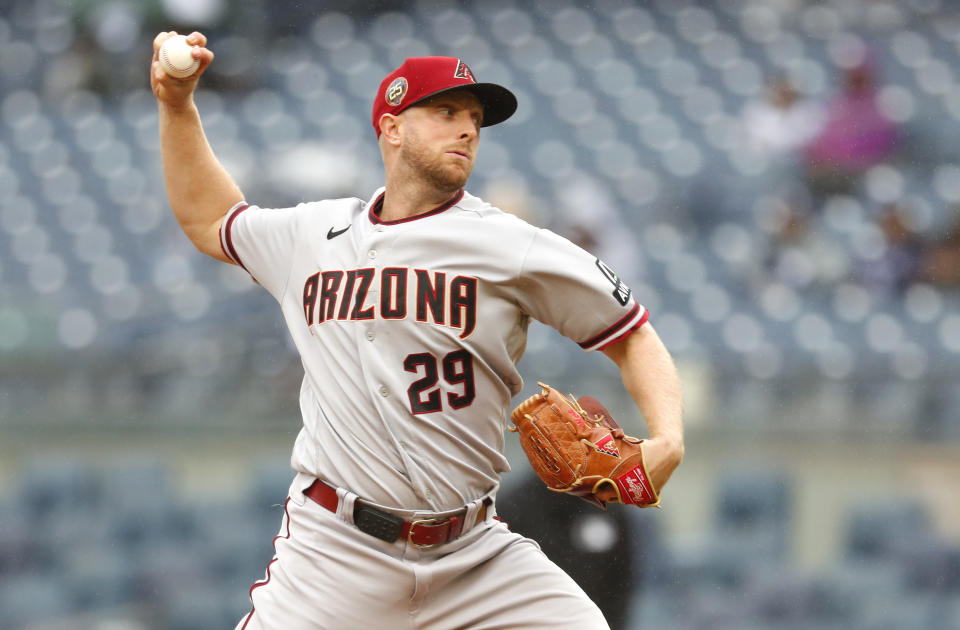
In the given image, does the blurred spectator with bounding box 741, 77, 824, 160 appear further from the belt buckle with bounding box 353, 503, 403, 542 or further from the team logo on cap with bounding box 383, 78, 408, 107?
the belt buckle with bounding box 353, 503, 403, 542

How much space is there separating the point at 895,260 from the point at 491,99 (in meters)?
3.83

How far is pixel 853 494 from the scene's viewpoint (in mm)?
4422

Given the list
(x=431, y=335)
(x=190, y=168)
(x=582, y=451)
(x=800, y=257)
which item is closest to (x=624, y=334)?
(x=582, y=451)

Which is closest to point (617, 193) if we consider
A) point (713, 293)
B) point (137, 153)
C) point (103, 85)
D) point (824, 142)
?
point (713, 293)

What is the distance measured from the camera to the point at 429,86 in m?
2.15

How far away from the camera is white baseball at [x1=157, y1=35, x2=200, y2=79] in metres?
2.21

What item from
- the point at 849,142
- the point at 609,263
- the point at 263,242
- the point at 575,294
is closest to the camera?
the point at 575,294

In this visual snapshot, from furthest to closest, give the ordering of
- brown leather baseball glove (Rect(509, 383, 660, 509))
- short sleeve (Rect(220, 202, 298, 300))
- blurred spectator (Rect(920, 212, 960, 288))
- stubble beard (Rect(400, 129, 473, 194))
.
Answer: blurred spectator (Rect(920, 212, 960, 288))
short sleeve (Rect(220, 202, 298, 300))
stubble beard (Rect(400, 129, 473, 194))
brown leather baseball glove (Rect(509, 383, 660, 509))

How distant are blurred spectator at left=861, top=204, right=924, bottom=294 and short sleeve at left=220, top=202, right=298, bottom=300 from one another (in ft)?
12.8

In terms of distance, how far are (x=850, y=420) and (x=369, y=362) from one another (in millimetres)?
2999

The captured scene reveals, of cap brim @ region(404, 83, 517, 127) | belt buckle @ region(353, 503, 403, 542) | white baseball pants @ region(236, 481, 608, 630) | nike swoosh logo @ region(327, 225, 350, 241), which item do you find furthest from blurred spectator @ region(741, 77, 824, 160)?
belt buckle @ region(353, 503, 403, 542)

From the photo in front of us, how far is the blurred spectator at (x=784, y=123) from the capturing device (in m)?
5.97

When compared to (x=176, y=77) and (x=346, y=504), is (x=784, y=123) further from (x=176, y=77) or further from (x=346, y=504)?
(x=346, y=504)

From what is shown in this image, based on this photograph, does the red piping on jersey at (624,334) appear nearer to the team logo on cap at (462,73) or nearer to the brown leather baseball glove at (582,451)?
the brown leather baseball glove at (582,451)
